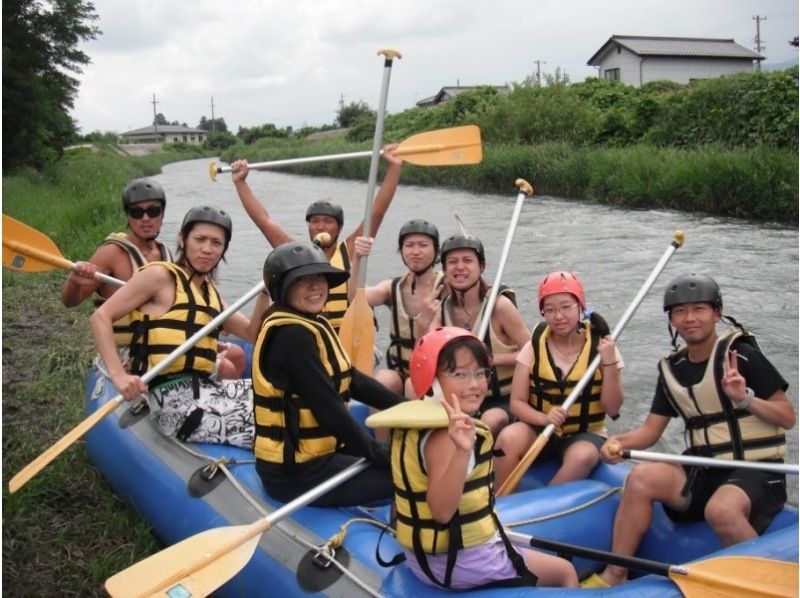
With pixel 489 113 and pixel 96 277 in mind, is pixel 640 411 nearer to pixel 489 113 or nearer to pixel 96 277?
pixel 96 277

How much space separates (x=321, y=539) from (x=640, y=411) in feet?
12.2

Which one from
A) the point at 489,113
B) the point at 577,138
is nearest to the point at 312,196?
the point at 489,113

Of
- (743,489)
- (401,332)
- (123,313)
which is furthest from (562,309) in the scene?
(123,313)

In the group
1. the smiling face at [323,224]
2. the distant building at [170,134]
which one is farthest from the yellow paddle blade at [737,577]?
the distant building at [170,134]

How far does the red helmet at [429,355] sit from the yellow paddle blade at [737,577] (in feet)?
2.80

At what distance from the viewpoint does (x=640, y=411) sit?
229 inches

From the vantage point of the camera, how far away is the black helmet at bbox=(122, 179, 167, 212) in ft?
13.5

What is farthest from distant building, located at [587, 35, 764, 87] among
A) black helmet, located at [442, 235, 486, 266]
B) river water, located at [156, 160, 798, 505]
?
black helmet, located at [442, 235, 486, 266]

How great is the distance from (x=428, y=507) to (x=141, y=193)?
2.60m

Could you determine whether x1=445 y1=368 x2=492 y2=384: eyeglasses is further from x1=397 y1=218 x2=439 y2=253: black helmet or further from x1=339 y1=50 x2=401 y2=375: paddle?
x1=397 y1=218 x2=439 y2=253: black helmet

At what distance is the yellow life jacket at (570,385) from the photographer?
3.38 meters

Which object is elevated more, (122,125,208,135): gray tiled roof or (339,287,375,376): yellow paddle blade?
(122,125,208,135): gray tiled roof

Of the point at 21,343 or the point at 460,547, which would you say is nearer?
the point at 460,547

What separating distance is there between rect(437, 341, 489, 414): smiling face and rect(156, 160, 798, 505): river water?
3.11 meters
